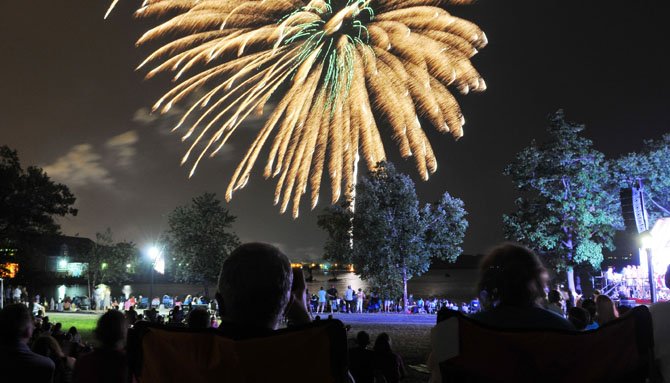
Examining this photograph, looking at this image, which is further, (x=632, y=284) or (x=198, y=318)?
(x=632, y=284)

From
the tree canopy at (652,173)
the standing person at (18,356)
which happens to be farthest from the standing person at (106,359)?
the tree canopy at (652,173)

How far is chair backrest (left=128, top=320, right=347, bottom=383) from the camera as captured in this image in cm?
227

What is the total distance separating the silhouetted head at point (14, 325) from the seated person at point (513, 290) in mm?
3528

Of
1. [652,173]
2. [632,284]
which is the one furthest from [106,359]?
[652,173]

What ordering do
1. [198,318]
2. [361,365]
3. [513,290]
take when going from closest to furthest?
[513,290] < [198,318] < [361,365]

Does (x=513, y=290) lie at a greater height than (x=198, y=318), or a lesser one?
greater

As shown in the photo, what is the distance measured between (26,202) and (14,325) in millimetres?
35924

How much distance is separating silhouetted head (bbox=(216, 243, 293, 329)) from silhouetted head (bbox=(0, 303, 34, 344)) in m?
2.78

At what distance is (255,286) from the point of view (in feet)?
8.23

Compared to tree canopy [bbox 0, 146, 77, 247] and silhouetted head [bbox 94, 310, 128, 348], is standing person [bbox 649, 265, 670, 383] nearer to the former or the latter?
silhouetted head [bbox 94, 310, 128, 348]

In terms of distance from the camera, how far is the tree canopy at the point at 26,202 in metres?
35.8

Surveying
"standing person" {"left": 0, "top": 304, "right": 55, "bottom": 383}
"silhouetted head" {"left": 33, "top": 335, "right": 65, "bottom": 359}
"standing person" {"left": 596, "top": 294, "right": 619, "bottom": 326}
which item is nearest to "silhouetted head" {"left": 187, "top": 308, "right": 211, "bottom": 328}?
"standing person" {"left": 0, "top": 304, "right": 55, "bottom": 383}

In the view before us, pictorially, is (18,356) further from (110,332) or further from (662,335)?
(662,335)

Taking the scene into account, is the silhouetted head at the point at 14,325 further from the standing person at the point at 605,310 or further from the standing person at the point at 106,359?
the standing person at the point at 605,310
